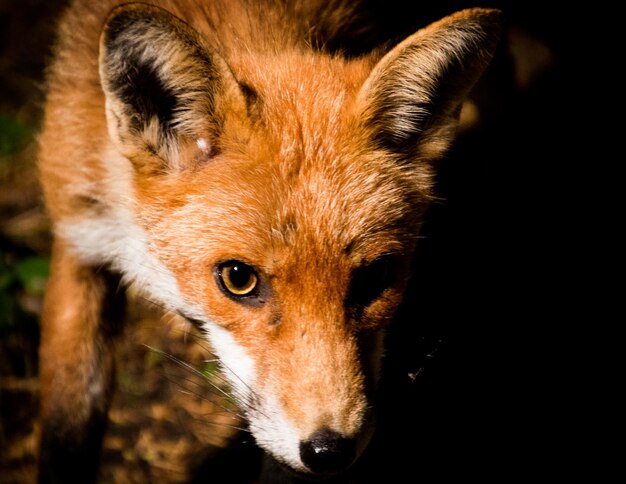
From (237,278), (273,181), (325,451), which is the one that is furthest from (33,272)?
(325,451)

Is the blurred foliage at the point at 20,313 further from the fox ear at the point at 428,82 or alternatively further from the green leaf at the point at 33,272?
the fox ear at the point at 428,82

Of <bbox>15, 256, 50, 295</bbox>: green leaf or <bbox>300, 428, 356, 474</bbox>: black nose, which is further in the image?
<bbox>15, 256, 50, 295</bbox>: green leaf

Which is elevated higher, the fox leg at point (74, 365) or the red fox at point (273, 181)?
the red fox at point (273, 181)

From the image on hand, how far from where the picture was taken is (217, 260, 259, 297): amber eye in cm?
240

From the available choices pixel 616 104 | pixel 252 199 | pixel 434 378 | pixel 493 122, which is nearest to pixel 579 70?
pixel 616 104

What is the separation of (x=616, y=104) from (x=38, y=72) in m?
4.67

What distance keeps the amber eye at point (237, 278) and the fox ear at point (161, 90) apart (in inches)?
18.4

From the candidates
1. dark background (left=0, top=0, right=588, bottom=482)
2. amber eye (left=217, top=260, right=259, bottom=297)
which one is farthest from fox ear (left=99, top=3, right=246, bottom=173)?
dark background (left=0, top=0, right=588, bottom=482)

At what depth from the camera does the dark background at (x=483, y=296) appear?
3207mm

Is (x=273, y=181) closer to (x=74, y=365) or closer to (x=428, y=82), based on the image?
(x=428, y=82)

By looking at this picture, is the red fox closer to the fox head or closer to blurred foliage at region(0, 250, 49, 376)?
the fox head

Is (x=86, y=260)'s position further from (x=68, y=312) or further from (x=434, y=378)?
(x=434, y=378)

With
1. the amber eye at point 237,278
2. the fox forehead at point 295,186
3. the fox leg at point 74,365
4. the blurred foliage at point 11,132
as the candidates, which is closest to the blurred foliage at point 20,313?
the fox leg at point 74,365

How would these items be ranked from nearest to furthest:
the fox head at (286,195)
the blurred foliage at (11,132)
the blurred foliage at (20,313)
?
the fox head at (286,195), the blurred foliage at (20,313), the blurred foliage at (11,132)
